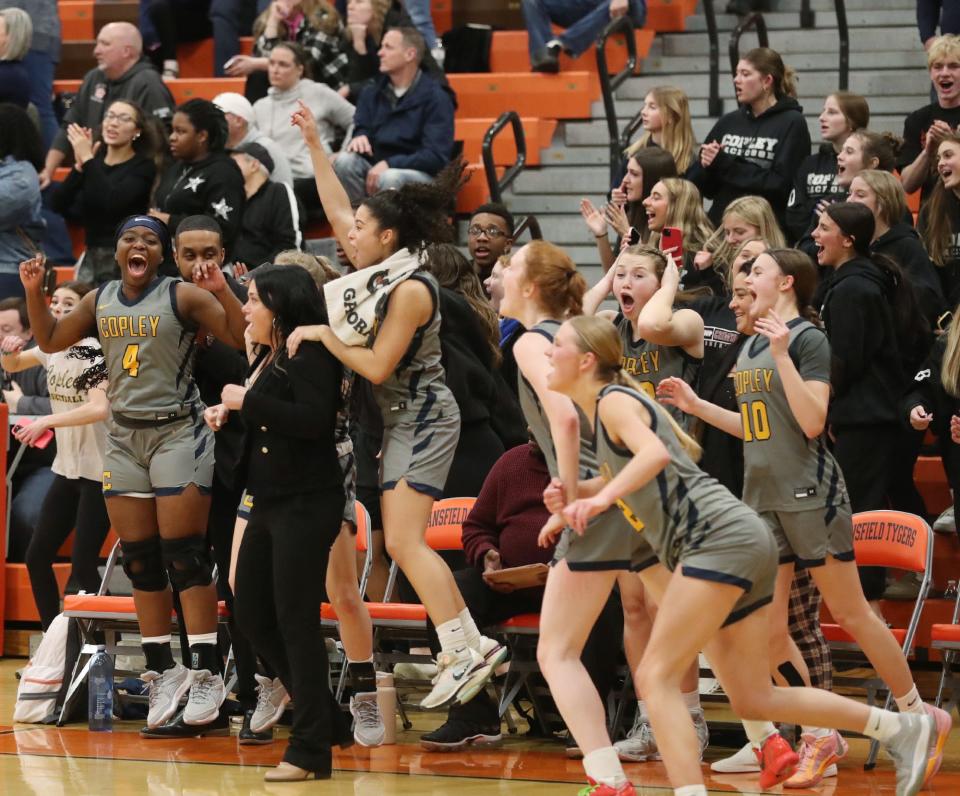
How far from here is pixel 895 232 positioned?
7465 millimetres

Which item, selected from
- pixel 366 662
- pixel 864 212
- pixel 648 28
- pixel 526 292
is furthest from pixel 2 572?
pixel 648 28

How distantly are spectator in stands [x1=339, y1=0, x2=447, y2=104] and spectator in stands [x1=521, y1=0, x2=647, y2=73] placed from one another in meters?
0.84

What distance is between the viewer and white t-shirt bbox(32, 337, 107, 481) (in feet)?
24.3

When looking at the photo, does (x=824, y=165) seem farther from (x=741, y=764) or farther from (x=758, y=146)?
(x=741, y=764)

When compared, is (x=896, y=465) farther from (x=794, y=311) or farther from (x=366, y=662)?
(x=366, y=662)

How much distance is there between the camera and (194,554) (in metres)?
6.49

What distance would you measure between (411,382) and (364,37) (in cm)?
533

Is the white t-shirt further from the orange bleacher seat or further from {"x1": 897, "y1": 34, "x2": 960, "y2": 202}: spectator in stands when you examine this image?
the orange bleacher seat

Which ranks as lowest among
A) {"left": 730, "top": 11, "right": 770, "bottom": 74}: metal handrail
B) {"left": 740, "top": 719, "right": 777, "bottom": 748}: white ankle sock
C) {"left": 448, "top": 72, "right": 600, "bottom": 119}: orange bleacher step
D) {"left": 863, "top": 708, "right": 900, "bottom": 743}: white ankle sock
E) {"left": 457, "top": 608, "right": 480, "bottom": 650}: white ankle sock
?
{"left": 740, "top": 719, "right": 777, "bottom": 748}: white ankle sock

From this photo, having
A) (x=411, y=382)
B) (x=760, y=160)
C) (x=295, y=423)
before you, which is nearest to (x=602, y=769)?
(x=295, y=423)

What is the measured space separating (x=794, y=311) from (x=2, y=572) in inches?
175

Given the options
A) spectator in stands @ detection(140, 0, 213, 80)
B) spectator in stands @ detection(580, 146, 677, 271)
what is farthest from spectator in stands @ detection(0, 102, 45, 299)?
spectator in stands @ detection(580, 146, 677, 271)

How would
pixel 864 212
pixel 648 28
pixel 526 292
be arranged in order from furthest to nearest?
pixel 648 28 → pixel 864 212 → pixel 526 292

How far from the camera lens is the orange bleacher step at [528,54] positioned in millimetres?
11531
